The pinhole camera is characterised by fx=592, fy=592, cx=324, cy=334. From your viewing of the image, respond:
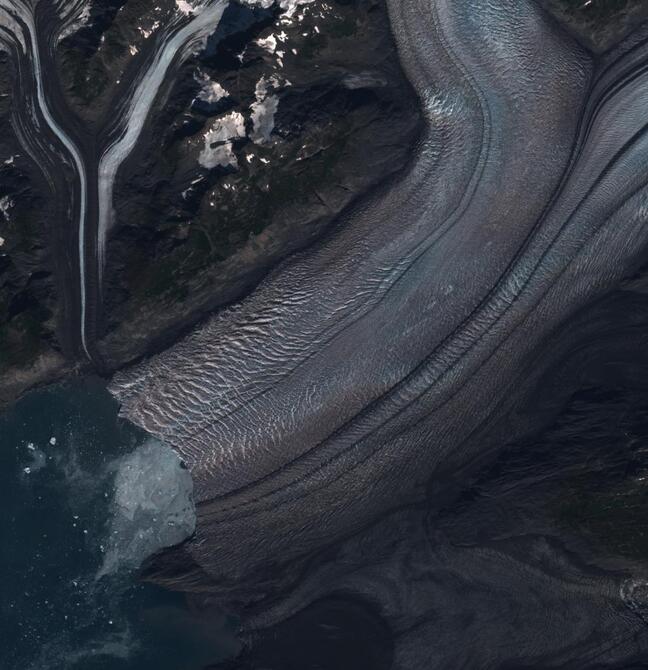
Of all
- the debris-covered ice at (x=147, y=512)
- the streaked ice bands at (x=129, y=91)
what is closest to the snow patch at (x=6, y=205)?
the streaked ice bands at (x=129, y=91)

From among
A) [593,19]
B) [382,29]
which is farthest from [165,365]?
[593,19]

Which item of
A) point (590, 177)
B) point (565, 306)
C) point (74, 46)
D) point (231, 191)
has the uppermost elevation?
point (74, 46)

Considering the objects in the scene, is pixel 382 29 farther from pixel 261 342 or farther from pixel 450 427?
pixel 450 427

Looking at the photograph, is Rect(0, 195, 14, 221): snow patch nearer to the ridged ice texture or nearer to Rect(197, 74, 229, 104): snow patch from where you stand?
the ridged ice texture

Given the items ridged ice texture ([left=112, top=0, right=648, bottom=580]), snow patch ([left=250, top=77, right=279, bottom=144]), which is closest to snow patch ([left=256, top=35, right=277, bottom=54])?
snow patch ([left=250, top=77, right=279, bottom=144])

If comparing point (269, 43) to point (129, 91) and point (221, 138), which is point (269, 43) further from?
point (129, 91)

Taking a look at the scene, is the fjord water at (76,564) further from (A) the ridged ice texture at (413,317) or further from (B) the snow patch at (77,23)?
(B) the snow patch at (77,23)

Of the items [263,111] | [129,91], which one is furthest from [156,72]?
[263,111]
